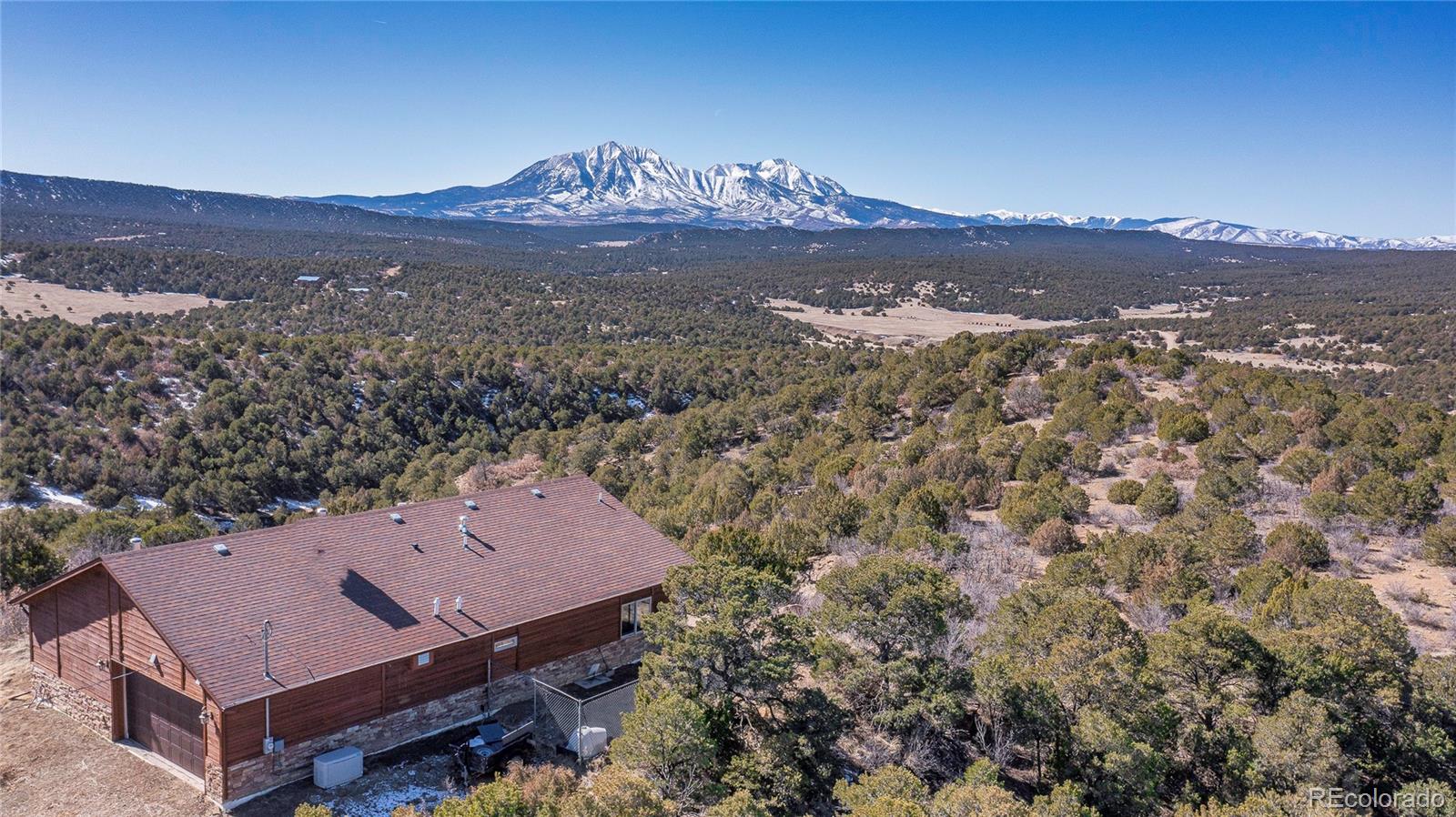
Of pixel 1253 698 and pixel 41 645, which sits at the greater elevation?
pixel 1253 698

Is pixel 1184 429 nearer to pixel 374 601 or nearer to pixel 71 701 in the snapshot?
pixel 374 601

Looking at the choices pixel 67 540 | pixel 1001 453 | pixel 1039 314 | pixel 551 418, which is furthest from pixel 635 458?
pixel 1039 314

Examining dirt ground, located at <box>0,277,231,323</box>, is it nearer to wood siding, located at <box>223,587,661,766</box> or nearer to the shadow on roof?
the shadow on roof

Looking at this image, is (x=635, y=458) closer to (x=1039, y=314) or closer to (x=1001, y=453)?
(x=1001, y=453)

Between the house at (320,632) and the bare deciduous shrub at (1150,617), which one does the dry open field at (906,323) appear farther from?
the house at (320,632)

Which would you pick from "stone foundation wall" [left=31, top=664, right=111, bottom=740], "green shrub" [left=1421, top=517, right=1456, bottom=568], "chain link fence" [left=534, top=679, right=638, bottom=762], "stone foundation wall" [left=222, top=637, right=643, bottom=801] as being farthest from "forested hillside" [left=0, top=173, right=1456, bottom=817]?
"stone foundation wall" [left=31, top=664, right=111, bottom=740]

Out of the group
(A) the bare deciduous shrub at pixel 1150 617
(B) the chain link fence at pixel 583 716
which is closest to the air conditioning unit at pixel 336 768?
(B) the chain link fence at pixel 583 716

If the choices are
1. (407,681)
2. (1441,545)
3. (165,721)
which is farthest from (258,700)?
(1441,545)
